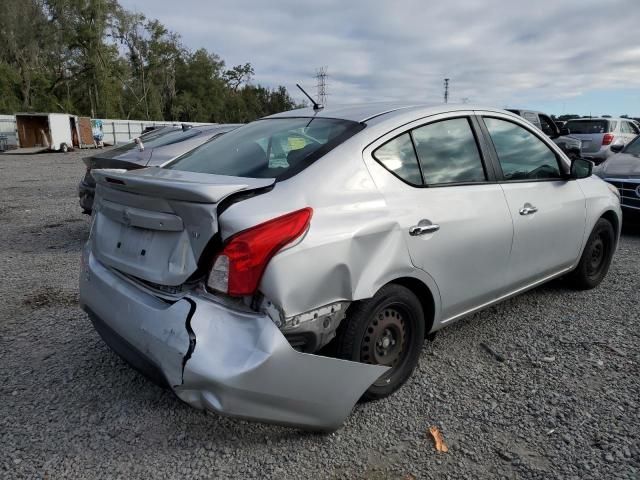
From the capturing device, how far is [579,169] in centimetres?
384

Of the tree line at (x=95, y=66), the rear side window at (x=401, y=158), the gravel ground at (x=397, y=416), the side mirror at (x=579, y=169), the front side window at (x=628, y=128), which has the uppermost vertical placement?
the tree line at (x=95, y=66)

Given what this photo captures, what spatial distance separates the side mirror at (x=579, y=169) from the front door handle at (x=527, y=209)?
0.66 metres

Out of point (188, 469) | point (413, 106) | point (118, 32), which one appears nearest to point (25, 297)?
point (188, 469)

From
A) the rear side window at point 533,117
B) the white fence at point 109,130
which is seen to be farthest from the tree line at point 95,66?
the rear side window at point 533,117

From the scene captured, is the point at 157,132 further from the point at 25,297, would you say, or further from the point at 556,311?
the point at 556,311

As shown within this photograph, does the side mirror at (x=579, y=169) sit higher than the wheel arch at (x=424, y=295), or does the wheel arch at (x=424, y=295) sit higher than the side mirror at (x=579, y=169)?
the side mirror at (x=579, y=169)

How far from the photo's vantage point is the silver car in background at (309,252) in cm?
207

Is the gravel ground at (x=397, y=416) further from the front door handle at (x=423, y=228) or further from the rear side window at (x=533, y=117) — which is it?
the rear side window at (x=533, y=117)

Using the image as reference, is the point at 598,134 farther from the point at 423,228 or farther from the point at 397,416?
the point at 397,416

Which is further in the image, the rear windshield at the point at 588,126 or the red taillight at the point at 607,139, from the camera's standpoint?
the rear windshield at the point at 588,126

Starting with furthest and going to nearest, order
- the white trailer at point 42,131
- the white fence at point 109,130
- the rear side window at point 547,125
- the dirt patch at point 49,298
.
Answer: the white fence at point 109,130 → the white trailer at point 42,131 → the rear side window at point 547,125 → the dirt patch at point 49,298

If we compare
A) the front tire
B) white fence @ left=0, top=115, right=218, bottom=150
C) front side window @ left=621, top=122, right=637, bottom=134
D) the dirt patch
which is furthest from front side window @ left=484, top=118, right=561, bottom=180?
white fence @ left=0, top=115, right=218, bottom=150

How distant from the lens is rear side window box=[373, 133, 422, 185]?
2.67 metres

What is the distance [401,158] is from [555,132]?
1398 cm
